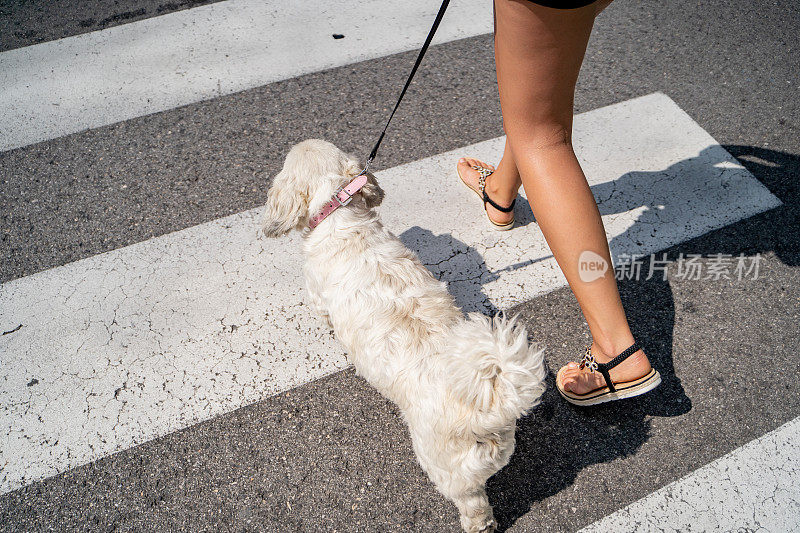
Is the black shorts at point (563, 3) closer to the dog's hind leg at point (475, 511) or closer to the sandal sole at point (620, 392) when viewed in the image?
the sandal sole at point (620, 392)

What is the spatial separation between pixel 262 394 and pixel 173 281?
97cm

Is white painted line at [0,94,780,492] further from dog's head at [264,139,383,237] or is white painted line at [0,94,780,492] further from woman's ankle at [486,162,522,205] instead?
dog's head at [264,139,383,237]

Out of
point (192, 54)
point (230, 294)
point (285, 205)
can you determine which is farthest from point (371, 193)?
point (192, 54)

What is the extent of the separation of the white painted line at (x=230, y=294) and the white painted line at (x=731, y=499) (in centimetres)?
120

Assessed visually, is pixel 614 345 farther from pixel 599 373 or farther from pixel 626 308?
pixel 626 308

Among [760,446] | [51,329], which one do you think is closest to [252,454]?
[51,329]

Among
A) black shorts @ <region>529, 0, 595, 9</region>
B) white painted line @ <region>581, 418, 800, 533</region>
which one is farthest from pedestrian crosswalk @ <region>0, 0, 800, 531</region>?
black shorts @ <region>529, 0, 595, 9</region>

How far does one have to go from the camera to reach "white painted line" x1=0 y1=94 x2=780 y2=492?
2.63m

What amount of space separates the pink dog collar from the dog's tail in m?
0.97

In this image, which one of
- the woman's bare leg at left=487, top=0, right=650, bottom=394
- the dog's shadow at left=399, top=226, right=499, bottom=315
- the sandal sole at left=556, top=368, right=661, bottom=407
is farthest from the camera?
the dog's shadow at left=399, top=226, right=499, bottom=315

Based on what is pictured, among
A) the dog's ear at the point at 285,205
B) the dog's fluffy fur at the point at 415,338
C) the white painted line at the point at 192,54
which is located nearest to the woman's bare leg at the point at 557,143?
the dog's fluffy fur at the point at 415,338

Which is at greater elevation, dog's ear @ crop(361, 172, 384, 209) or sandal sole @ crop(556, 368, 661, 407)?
dog's ear @ crop(361, 172, 384, 209)

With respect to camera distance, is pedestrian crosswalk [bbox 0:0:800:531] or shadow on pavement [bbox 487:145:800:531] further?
pedestrian crosswalk [bbox 0:0:800:531]

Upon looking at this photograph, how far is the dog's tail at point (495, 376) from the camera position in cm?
167
